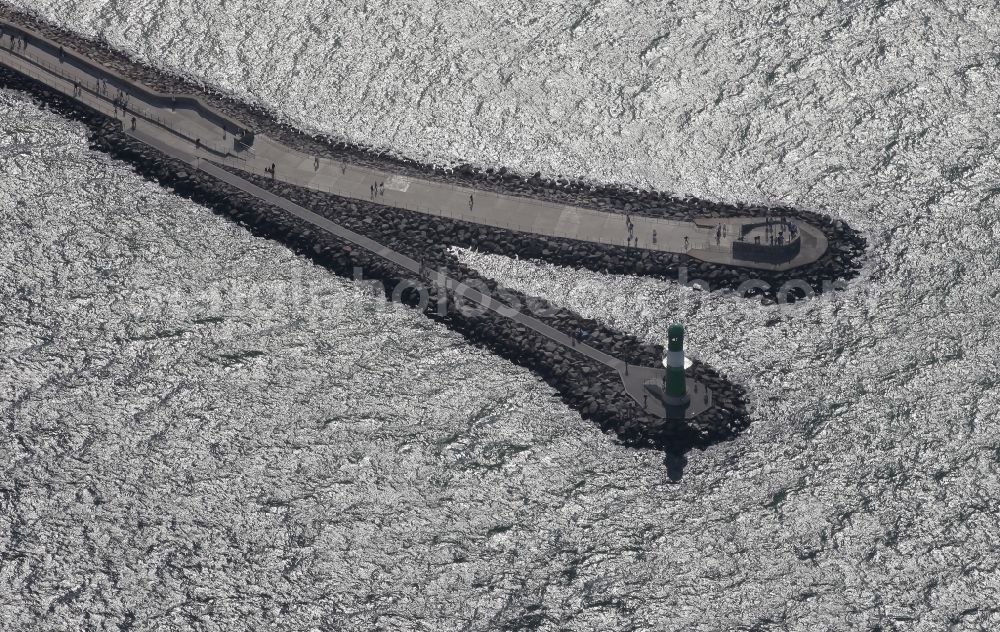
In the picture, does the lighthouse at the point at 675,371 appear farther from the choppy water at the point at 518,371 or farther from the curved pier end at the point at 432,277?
the choppy water at the point at 518,371

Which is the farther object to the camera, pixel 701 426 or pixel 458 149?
pixel 458 149

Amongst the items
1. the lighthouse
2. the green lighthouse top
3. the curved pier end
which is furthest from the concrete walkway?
the green lighthouse top

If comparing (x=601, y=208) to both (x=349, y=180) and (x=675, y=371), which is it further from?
(x=675, y=371)

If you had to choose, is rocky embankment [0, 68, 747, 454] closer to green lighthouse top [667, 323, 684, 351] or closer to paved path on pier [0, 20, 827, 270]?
paved path on pier [0, 20, 827, 270]

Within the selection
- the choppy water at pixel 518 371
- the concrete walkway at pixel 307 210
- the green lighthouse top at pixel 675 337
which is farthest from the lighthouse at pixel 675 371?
the choppy water at pixel 518 371

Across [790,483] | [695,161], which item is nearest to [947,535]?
[790,483]

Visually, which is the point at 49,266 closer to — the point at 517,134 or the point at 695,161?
the point at 517,134
